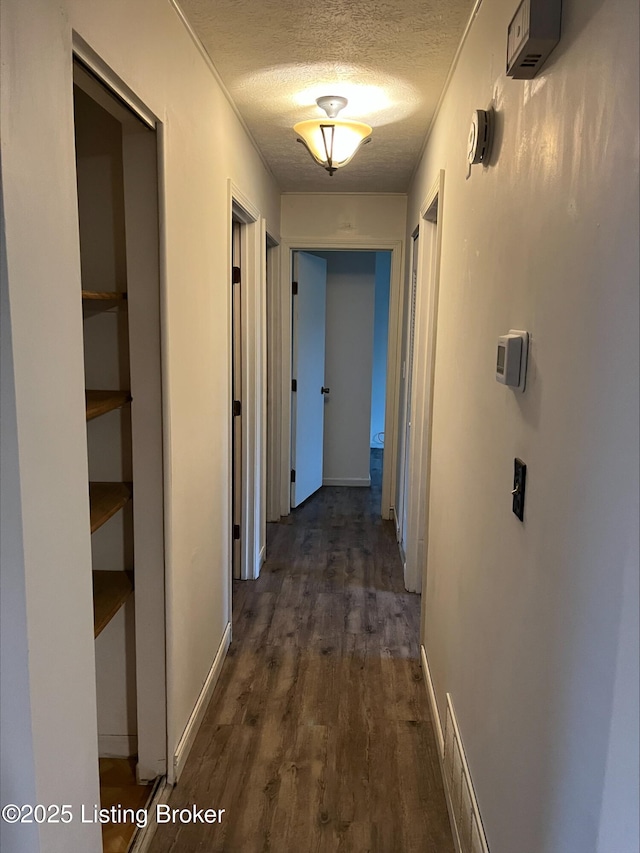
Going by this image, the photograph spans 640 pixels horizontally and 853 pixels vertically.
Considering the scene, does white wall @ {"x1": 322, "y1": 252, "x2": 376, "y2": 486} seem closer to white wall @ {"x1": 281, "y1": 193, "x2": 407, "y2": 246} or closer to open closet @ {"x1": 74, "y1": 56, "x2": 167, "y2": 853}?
white wall @ {"x1": 281, "y1": 193, "x2": 407, "y2": 246}

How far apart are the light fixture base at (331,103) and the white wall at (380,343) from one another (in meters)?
3.27

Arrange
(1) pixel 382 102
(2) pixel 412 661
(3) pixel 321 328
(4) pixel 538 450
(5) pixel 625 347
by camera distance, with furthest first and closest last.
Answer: (3) pixel 321 328
(2) pixel 412 661
(1) pixel 382 102
(4) pixel 538 450
(5) pixel 625 347

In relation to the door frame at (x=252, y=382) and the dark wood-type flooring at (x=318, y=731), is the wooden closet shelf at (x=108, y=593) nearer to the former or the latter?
the dark wood-type flooring at (x=318, y=731)

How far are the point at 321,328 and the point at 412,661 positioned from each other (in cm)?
304

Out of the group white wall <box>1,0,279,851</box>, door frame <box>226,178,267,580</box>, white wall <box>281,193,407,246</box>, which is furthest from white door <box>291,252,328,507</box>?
white wall <box>1,0,279,851</box>

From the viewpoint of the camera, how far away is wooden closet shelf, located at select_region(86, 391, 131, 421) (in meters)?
1.51

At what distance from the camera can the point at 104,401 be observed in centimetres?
167

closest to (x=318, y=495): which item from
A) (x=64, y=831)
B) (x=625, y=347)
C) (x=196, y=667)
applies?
(x=196, y=667)

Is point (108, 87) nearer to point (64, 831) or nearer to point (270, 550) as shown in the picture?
point (64, 831)

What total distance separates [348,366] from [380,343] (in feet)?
4.32

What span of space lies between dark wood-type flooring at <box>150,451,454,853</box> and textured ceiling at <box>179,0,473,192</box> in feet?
7.81

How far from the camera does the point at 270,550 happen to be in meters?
4.04

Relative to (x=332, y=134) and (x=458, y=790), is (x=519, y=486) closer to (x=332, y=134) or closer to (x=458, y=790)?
(x=458, y=790)

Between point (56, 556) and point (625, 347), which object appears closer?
point (625, 347)
